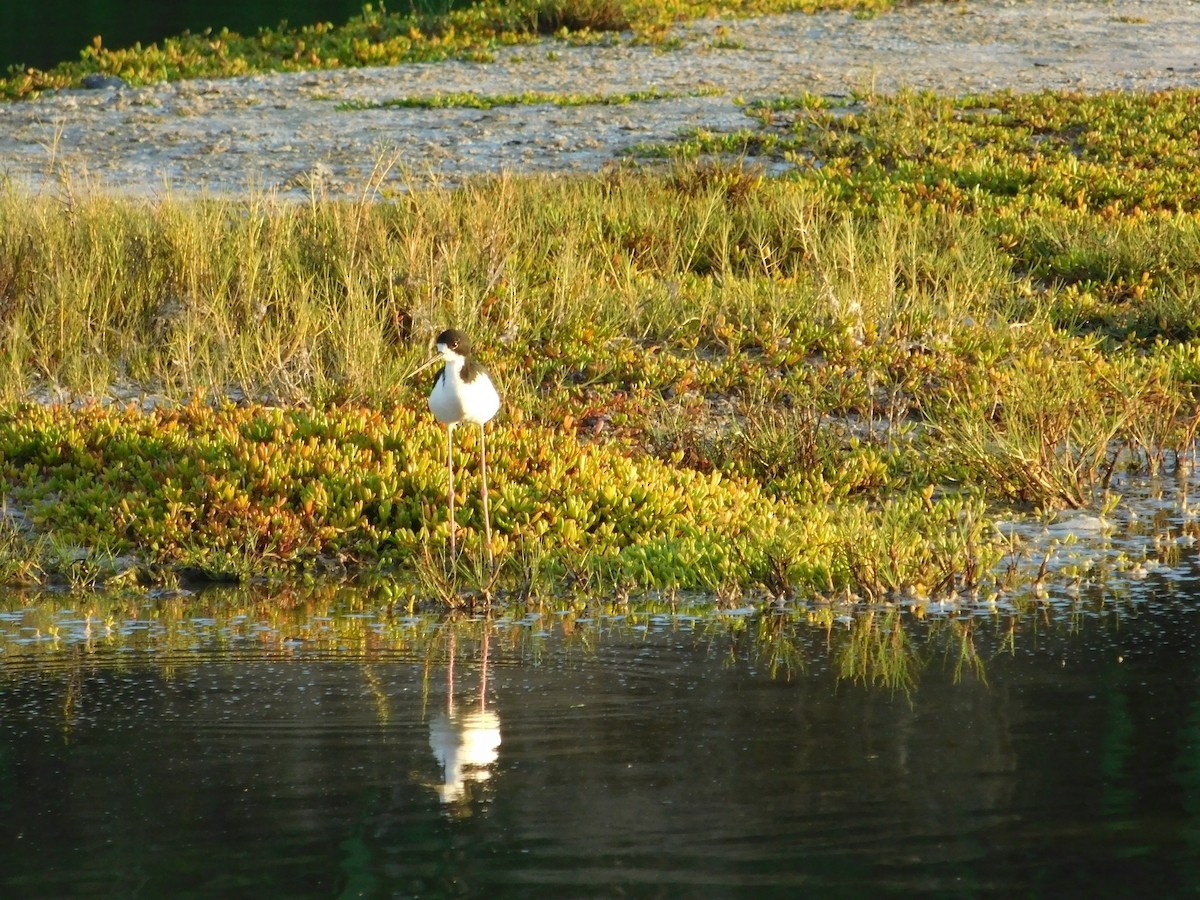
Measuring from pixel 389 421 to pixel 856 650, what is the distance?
3705 millimetres

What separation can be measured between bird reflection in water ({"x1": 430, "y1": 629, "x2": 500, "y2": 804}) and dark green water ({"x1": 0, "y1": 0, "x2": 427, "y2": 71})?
77.1 feet

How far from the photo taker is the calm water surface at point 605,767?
193 inches

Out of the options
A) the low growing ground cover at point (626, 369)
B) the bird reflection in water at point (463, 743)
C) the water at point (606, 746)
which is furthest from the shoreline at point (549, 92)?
the bird reflection in water at point (463, 743)

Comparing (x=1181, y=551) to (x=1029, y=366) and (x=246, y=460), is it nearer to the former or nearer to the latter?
(x=1029, y=366)

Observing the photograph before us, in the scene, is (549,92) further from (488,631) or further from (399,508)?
(488,631)

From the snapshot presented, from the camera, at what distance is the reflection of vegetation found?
23.4 feet

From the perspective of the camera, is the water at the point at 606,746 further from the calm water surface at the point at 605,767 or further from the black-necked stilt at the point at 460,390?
the black-necked stilt at the point at 460,390

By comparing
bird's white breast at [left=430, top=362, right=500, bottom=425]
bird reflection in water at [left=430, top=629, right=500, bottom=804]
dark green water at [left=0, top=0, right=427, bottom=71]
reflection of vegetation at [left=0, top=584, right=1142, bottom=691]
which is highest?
dark green water at [left=0, top=0, right=427, bottom=71]

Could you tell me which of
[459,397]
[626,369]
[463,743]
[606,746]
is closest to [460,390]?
[459,397]

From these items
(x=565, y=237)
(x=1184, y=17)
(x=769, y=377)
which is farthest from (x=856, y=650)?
(x=1184, y=17)

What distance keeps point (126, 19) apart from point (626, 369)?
1096 inches

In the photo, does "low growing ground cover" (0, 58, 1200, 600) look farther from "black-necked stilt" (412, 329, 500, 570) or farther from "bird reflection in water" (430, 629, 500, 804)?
"bird reflection in water" (430, 629, 500, 804)

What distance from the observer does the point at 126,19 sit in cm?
3628

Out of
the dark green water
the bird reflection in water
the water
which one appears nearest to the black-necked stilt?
the water
